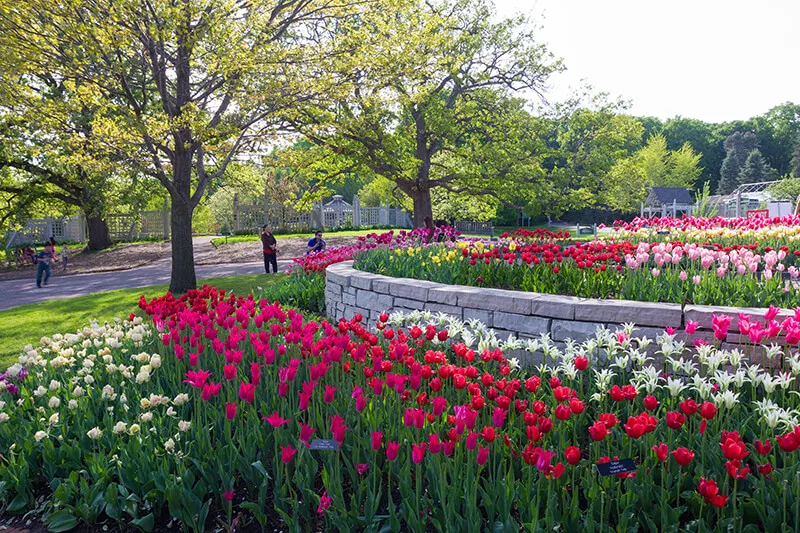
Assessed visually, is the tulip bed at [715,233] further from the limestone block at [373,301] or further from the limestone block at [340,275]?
the limestone block at [340,275]

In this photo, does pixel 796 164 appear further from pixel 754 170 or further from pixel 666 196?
pixel 666 196

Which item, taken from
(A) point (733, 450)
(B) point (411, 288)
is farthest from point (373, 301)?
(A) point (733, 450)

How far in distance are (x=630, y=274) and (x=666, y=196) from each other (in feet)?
173

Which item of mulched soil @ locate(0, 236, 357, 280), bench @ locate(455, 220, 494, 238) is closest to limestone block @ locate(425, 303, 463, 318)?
mulched soil @ locate(0, 236, 357, 280)

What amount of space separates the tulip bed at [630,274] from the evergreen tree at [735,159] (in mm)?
71020

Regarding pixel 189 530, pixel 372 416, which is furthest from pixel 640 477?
pixel 189 530

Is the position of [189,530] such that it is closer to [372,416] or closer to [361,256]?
[372,416]

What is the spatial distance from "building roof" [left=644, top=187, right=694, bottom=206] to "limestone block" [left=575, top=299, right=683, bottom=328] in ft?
166

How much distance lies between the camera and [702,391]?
2539 mm

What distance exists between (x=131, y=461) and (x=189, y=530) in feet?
1.57

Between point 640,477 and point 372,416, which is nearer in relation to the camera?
point 640,477

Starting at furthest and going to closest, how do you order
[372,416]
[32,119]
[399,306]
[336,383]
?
[32,119] < [399,306] < [336,383] < [372,416]

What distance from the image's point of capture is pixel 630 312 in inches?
162

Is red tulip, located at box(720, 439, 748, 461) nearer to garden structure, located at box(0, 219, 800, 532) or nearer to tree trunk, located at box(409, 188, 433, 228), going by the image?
garden structure, located at box(0, 219, 800, 532)
